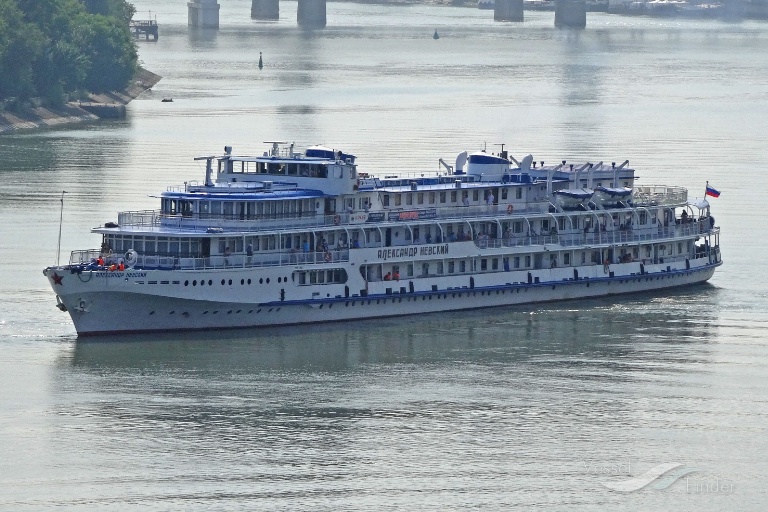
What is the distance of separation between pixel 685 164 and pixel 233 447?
70341 millimetres

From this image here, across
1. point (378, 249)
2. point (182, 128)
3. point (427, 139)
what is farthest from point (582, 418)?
point (182, 128)

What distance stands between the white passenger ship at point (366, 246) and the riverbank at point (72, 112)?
70297 mm

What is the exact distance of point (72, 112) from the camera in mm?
151750

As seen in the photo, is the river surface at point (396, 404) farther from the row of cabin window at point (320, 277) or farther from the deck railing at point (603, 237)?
the deck railing at point (603, 237)

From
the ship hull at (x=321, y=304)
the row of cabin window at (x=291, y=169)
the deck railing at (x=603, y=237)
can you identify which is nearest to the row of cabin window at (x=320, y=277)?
the ship hull at (x=321, y=304)

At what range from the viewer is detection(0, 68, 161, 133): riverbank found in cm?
14262

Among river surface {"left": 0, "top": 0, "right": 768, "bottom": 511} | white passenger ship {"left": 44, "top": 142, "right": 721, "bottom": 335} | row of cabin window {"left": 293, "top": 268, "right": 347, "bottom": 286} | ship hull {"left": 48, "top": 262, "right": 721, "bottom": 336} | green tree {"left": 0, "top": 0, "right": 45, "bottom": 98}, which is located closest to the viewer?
river surface {"left": 0, "top": 0, "right": 768, "bottom": 511}

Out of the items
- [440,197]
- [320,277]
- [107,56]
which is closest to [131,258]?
→ [320,277]

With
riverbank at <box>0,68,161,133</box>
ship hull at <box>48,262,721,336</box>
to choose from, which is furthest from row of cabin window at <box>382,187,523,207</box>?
riverbank at <box>0,68,161,133</box>

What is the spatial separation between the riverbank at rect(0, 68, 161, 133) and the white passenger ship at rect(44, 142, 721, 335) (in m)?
70.3

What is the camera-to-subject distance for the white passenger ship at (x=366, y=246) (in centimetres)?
6512

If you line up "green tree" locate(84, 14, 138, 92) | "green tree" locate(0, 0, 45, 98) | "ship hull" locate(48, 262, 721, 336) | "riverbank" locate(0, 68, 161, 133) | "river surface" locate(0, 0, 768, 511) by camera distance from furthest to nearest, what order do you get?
"green tree" locate(84, 14, 138, 92) < "green tree" locate(0, 0, 45, 98) < "riverbank" locate(0, 68, 161, 133) < "ship hull" locate(48, 262, 721, 336) < "river surface" locate(0, 0, 768, 511)

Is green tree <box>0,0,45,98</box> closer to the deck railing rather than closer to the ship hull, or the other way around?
the deck railing

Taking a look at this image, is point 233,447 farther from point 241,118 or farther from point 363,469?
point 241,118
